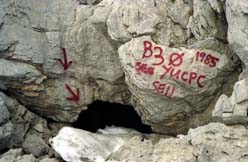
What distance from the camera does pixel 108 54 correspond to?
6.38 metres

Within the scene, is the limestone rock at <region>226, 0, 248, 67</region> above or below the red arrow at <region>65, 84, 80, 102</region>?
above

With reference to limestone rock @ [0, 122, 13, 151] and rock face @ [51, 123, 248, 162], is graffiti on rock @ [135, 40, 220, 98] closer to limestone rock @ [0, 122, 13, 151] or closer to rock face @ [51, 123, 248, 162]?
rock face @ [51, 123, 248, 162]

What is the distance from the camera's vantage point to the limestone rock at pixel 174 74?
554 centimetres

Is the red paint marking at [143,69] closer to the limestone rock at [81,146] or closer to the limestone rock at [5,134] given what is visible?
the limestone rock at [81,146]

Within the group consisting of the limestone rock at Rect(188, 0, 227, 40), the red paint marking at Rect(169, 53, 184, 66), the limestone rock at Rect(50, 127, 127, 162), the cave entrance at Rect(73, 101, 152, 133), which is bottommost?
→ the cave entrance at Rect(73, 101, 152, 133)

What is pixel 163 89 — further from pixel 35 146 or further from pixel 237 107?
pixel 35 146

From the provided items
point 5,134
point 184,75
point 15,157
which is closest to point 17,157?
point 15,157

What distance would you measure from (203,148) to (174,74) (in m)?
1.25

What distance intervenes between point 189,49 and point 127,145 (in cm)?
139

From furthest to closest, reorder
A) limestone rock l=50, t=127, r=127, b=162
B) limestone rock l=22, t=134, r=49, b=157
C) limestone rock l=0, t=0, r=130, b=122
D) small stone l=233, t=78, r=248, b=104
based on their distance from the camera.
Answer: limestone rock l=22, t=134, r=49, b=157 < limestone rock l=0, t=0, r=130, b=122 < limestone rock l=50, t=127, r=127, b=162 < small stone l=233, t=78, r=248, b=104

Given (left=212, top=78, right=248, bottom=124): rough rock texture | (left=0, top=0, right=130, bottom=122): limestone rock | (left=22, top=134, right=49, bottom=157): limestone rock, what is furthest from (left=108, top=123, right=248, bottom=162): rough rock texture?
(left=22, top=134, right=49, bottom=157): limestone rock

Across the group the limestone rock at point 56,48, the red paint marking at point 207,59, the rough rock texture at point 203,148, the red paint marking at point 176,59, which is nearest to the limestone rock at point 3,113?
the limestone rock at point 56,48

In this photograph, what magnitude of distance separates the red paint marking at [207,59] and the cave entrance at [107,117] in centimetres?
193

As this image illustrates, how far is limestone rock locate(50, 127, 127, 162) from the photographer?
5.51m
